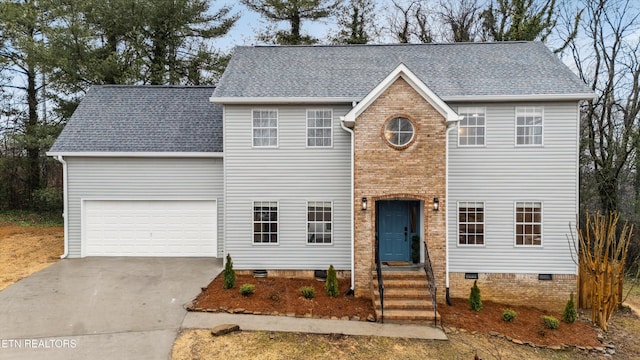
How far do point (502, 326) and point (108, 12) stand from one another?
22683 millimetres

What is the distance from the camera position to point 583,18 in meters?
17.1

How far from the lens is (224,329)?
693cm

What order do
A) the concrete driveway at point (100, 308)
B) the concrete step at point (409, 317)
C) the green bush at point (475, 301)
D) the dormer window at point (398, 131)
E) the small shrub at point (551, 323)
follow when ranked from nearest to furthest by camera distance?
1. the concrete driveway at point (100, 308)
2. the concrete step at point (409, 317)
3. the small shrub at point (551, 323)
4. the green bush at point (475, 301)
5. the dormer window at point (398, 131)

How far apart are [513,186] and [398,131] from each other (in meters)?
4.30

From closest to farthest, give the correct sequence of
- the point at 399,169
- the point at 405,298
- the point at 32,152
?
the point at 405,298 → the point at 399,169 → the point at 32,152

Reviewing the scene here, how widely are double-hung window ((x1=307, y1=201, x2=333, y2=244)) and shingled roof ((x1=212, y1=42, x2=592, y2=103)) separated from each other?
3.63 metres

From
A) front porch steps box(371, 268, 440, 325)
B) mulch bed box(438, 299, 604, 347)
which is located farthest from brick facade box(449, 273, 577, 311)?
front porch steps box(371, 268, 440, 325)

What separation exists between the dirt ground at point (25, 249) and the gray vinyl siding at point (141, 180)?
1.20 metres

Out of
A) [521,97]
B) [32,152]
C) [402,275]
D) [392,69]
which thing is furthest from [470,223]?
[32,152]

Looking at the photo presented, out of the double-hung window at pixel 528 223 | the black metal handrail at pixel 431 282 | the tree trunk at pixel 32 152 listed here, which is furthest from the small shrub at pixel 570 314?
the tree trunk at pixel 32 152

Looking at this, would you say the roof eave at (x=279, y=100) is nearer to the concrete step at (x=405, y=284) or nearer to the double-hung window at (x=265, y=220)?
the double-hung window at (x=265, y=220)

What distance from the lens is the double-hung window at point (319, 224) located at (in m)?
10.5

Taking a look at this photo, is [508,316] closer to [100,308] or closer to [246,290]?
[246,290]

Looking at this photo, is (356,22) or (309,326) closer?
(309,326)
